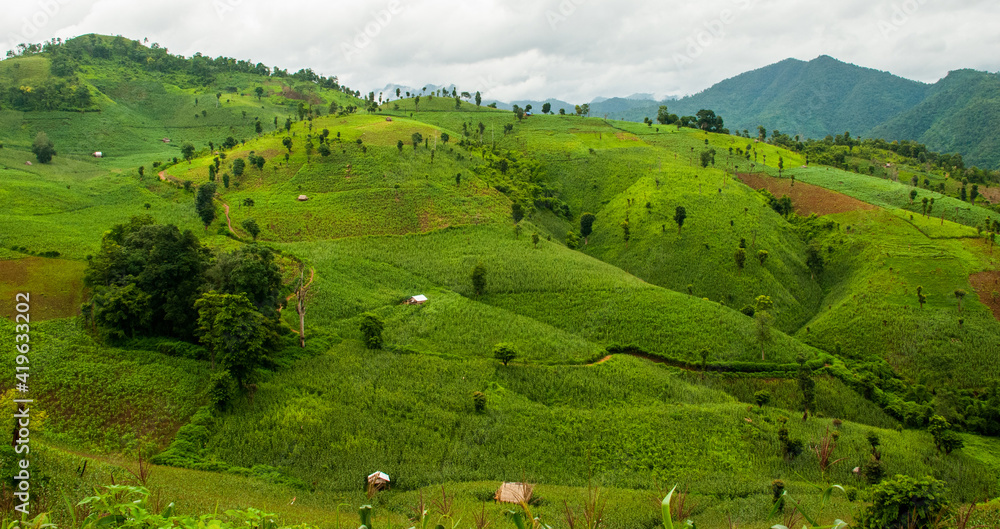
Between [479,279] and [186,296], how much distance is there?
89.4 ft

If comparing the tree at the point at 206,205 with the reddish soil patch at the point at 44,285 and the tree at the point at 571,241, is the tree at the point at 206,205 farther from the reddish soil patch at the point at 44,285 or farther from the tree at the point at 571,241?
the tree at the point at 571,241

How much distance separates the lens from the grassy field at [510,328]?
29.1m

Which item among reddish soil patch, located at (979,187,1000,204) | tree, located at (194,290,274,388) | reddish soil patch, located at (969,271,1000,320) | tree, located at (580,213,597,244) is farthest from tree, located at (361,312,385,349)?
reddish soil patch, located at (979,187,1000,204)

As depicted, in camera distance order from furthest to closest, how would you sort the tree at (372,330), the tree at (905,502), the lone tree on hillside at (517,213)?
1. the lone tree on hillside at (517,213)
2. the tree at (372,330)
3. the tree at (905,502)

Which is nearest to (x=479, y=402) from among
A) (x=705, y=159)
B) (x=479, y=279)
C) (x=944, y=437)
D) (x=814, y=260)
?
(x=479, y=279)

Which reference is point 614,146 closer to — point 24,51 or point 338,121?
point 338,121

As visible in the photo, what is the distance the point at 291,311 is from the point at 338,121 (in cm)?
8081

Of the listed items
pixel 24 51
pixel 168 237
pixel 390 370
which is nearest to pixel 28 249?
pixel 168 237

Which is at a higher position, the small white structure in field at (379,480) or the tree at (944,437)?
the small white structure in field at (379,480)

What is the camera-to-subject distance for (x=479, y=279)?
179 ft

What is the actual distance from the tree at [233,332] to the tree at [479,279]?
23.6 metres

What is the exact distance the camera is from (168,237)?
131 ft

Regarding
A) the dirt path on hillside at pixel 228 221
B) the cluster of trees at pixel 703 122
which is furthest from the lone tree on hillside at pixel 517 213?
the cluster of trees at pixel 703 122

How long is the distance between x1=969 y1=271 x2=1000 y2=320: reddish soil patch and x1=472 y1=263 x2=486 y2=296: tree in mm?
54736
